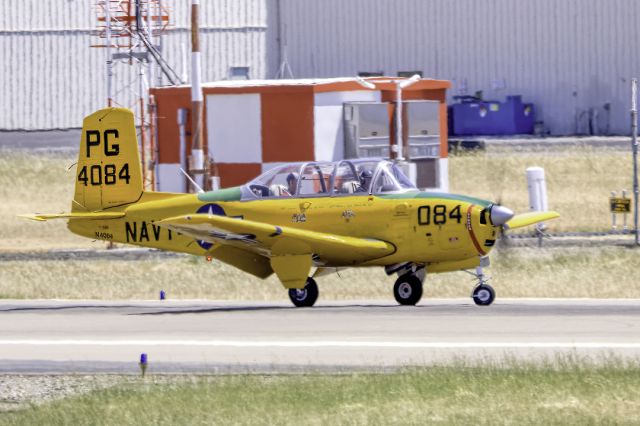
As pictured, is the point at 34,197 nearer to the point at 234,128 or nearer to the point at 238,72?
the point at 238,72

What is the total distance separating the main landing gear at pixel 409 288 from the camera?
67.3 ft

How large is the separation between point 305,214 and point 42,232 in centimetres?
2031

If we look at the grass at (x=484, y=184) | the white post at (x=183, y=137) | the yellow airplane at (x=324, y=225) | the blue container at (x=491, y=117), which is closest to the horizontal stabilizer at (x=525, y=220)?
the yellow airplane at (x=324, y=225)

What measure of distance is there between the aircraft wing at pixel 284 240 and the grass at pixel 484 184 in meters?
16.9

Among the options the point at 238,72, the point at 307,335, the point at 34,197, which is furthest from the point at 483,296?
the point at 238,72

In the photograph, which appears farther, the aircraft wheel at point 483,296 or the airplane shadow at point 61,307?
the airplane shadow at point 61,307

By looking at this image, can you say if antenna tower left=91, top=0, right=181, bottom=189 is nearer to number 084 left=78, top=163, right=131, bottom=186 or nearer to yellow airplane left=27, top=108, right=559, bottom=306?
Answer: number 084 left=78, top=163, right=131, bottom=186

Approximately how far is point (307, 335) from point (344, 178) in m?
4.12

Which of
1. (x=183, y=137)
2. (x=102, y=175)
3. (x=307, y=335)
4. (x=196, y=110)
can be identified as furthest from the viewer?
(x=183, y=137)

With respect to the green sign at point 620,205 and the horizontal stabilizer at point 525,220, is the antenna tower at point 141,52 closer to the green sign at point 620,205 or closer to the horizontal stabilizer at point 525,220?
the green sign at point 620,205

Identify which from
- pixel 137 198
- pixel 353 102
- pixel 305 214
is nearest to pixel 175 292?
pixel 137 198

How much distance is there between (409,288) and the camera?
2052cm

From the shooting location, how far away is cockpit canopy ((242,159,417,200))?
20422 mm

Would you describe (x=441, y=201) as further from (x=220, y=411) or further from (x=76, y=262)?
(x=76, y=262)
